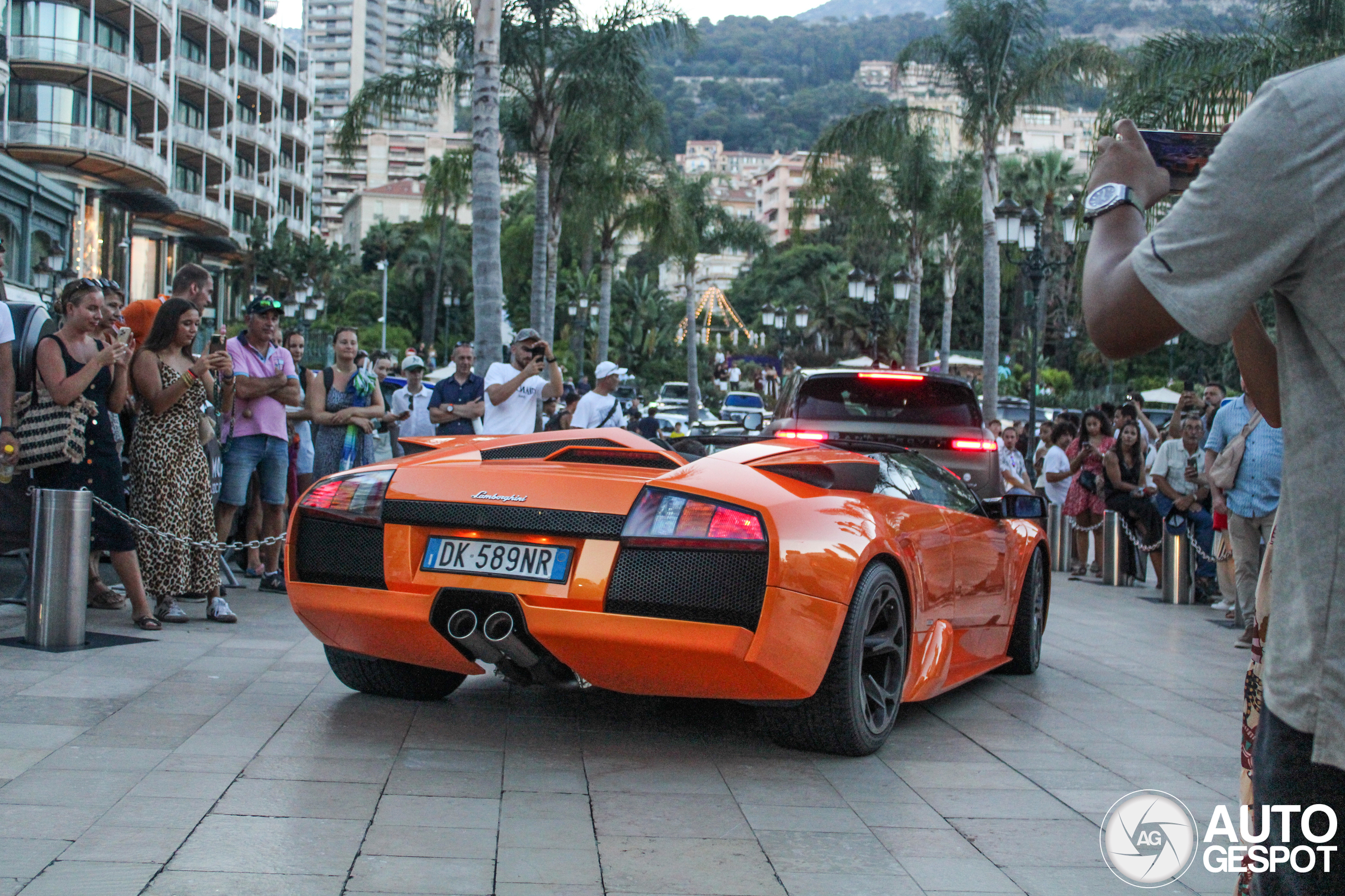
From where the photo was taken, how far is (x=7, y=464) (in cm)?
654

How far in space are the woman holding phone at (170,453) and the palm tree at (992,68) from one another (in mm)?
22907

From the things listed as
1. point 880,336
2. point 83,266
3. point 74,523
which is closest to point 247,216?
point 83,266

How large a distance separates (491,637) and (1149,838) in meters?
2.29

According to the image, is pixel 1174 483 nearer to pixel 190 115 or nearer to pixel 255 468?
pixel 255 468

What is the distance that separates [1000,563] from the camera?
6594 millimetres

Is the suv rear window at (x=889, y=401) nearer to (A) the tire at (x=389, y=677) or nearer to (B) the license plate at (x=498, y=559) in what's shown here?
(A) the tire at (x=389, y=677)

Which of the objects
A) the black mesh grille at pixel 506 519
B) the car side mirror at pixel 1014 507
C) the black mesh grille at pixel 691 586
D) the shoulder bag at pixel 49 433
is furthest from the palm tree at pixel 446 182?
the black mesh grille at pixel 691 586

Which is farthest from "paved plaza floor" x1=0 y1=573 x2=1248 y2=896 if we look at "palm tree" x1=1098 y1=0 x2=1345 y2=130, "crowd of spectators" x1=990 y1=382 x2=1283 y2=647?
"palm tree" x1=1098 y1=0 x2=1345 y2=130

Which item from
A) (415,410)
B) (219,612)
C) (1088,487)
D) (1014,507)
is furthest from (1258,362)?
(1088,487)

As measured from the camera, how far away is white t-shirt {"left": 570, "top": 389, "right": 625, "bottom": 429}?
465 inches

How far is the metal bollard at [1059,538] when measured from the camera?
16.1 m

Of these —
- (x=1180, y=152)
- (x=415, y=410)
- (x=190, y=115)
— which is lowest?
(x=415, y=410)

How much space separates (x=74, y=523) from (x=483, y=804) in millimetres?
3287

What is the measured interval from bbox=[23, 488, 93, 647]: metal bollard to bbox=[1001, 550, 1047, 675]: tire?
477 centimetres
